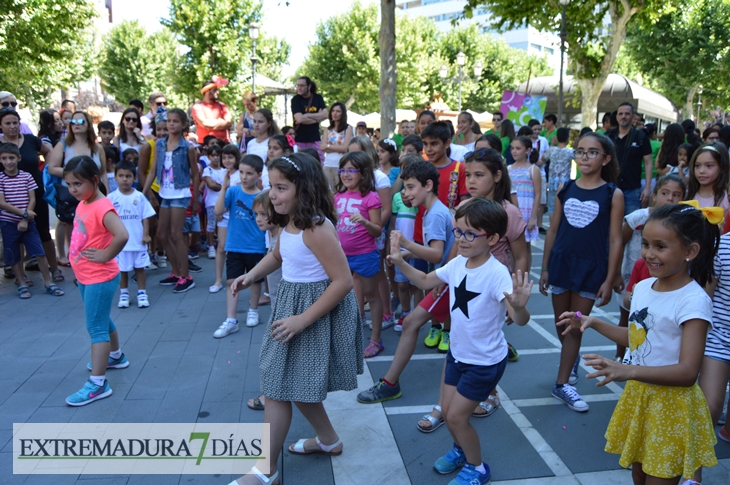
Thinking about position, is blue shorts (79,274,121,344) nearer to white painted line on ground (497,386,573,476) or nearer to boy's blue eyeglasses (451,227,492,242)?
boy's blue eyeglasses (451,227,492,242)

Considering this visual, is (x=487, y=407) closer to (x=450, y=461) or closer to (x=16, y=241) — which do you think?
(x=450, y=461)

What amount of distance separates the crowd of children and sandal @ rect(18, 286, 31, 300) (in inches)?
47.2

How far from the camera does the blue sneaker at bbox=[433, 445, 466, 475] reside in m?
3.11

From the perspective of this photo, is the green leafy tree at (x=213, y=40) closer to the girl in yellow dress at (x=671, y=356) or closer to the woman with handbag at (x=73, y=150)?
the woman with handbag at (x=73, y=150)

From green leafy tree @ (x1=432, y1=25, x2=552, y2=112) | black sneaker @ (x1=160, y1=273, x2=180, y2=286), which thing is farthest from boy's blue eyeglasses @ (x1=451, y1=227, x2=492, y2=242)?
green leafy tree @ (x1=432, y1=25, x2=552, y2=112)

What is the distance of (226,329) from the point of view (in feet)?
17.5

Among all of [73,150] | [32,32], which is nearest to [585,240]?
[73,150]

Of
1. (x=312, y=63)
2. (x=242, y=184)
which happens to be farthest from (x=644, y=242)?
(x=312, y=63)

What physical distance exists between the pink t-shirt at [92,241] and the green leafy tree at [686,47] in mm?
26222

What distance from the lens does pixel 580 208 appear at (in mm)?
3828

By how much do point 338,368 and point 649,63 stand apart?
32.5 metres

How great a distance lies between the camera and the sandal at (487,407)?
12.5 feet

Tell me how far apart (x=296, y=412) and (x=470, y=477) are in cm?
139

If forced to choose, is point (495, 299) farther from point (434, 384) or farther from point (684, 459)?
point (434, 384)
